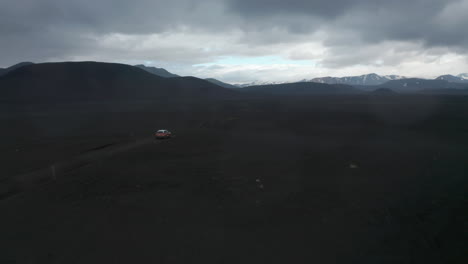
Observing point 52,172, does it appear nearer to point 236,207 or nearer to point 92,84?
A: point 236,207

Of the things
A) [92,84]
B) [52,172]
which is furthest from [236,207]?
[92,84]

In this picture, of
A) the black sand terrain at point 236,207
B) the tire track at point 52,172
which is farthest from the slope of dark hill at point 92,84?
the black sand terrain at point 236,207

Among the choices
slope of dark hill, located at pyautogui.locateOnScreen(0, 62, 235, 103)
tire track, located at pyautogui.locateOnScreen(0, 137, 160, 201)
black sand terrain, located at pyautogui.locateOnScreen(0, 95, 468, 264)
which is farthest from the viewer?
slope of dark hill, located at pyautogui.locateOnScreen(0, 62, 235, 103)

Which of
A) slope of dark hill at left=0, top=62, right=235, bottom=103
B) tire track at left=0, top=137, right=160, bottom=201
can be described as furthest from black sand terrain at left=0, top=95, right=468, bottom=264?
slope of dark hill at left=0, top=62, right=235, bottom=103

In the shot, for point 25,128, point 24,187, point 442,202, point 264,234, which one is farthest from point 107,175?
point 25,128

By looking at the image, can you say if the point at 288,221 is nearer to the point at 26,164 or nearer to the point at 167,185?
the point at 167,185

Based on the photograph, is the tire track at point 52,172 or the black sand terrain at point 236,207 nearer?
the black sand terrain at point 236,207

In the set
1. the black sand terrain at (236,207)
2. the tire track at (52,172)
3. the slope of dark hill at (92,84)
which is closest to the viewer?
the black sand terrain at (236,207)

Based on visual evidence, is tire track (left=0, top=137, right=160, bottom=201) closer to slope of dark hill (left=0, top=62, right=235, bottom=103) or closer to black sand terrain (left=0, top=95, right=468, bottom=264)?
black sand terrain (left=0, top=95, right=468, bottom=264)

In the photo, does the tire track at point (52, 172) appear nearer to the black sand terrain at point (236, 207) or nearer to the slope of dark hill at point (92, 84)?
the black sand terrain at point (236, 207)
